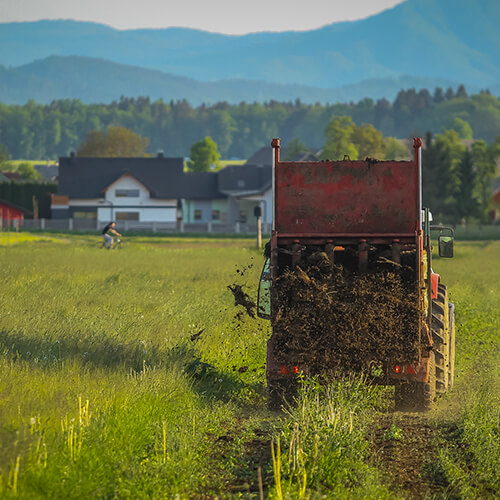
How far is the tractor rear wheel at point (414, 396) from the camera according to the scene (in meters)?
11.3

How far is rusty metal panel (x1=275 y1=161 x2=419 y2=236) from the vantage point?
1132 centimetres

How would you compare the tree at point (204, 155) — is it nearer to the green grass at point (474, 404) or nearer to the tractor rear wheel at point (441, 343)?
the green grass at point (474, 404)

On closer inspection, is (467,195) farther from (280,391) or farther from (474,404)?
(280,391)

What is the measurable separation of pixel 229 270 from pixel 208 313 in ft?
46.5

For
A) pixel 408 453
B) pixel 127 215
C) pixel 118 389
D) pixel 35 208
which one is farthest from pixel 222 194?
pixel 408 453

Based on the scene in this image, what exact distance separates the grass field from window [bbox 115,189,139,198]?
86.8m

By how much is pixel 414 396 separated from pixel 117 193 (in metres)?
94.1

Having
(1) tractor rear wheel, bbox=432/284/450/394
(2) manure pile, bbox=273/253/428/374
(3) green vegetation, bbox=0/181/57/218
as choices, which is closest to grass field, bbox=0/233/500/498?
(1) tractor rear wheel, bbox=432/284/450/394

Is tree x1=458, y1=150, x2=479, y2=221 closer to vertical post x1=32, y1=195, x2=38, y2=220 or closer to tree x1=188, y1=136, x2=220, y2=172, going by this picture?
vertical post x1=32, y1=195, x2=38, y2=220

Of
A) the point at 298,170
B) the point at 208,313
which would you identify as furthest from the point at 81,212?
the point at 298,170

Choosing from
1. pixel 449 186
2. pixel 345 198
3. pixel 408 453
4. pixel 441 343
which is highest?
pixel 449 186

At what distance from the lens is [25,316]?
15508 millimetres

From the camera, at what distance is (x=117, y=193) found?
10356 centimetres

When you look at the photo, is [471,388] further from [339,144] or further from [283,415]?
[339,144]
